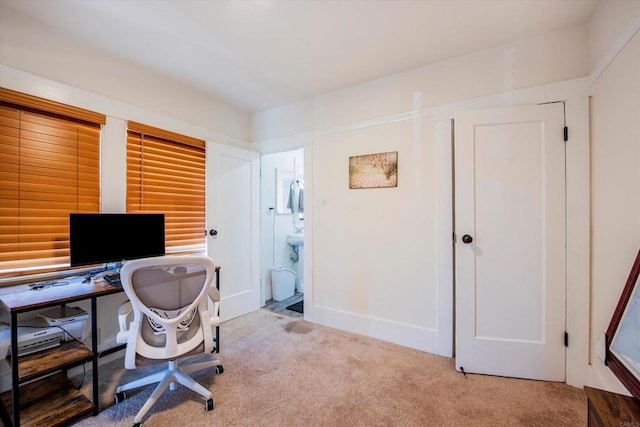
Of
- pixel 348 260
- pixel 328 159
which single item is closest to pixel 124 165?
pixel 328 159

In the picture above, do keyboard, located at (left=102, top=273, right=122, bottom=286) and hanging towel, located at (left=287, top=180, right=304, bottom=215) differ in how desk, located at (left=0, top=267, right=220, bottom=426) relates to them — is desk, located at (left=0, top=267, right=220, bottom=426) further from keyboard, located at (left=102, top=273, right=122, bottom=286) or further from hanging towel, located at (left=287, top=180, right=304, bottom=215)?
hanging towel, located at (left=287, top=180, right=304, bottom=215)

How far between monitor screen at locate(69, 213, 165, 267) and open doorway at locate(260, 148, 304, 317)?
1521 mm

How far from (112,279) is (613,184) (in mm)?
3357

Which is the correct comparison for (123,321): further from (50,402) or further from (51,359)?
(50,402)

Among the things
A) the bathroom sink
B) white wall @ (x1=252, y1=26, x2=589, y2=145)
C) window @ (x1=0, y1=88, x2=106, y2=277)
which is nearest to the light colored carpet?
window @ (x1=0, y1=88, x2=106, y2=277)

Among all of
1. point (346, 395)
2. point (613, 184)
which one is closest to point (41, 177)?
point (346, 395)

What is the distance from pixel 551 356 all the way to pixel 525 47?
2362 mm

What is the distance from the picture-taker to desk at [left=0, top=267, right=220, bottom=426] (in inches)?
55.0

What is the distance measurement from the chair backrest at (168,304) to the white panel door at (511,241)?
6.39ft

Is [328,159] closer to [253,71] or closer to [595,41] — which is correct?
[253,71]

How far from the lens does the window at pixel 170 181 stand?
2408mm

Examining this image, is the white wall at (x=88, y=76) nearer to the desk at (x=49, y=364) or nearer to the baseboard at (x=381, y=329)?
the desk at (x=49, y=364)

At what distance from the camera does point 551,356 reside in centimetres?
192

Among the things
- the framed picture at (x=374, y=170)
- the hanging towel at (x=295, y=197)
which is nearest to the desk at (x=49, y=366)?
the framed picture at (x=374, y=170)
